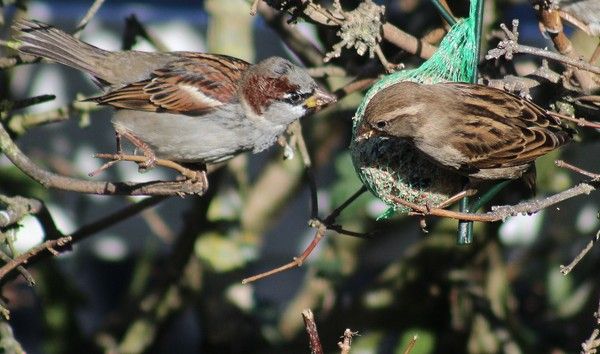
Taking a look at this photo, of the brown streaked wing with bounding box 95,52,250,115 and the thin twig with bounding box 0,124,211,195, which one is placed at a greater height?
the brown streaked wing with bounding box 95,52,250,115

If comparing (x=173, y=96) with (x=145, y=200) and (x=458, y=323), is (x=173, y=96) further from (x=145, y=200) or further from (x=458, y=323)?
(x=458, y=323)

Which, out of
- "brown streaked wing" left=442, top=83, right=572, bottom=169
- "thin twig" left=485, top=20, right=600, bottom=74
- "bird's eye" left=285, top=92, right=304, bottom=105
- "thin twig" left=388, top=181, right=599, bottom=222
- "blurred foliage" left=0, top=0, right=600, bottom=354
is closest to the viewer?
"thin twig" left=388, top=181, right=599, bottom=222

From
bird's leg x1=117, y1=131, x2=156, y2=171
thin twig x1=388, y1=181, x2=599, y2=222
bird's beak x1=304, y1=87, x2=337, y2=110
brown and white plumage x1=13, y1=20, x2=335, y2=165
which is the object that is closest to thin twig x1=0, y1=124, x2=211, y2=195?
bird's leg x1=117, y1=131, x2=156, y2=171

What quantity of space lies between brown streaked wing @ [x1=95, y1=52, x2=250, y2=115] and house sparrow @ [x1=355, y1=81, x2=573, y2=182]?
757mm

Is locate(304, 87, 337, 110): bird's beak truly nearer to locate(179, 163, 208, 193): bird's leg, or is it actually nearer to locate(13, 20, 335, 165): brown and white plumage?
locate(13, 20, 335, 165): brown and white plumage

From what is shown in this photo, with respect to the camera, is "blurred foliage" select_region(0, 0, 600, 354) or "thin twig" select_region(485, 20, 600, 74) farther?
"blurred foliage" select_region(0, 0, 600, 354)

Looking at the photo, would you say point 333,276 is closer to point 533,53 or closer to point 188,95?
point 188,95

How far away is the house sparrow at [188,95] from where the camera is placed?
12.0 feet

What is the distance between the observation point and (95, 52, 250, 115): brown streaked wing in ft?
12.4

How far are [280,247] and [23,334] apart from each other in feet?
5.56

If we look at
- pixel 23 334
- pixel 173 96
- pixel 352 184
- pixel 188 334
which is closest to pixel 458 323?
pixel 352 184

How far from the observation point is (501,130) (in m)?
3.32

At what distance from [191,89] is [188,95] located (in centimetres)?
2

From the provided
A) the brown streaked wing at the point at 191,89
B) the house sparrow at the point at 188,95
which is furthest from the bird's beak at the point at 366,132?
the brown streaked wing at the point at 191,89
